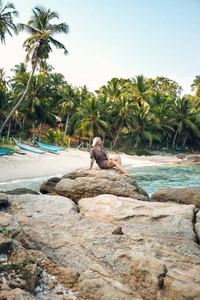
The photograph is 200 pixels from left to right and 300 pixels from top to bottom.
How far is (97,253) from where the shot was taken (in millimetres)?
2564

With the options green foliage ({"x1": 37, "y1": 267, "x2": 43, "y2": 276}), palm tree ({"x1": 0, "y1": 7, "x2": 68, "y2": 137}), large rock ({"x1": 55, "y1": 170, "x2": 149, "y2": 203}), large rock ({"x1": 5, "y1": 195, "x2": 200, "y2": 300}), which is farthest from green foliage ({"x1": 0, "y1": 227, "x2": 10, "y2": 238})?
palm tree ({"x1": 0, "y1": 7, "x2": 68, "y2": 137})

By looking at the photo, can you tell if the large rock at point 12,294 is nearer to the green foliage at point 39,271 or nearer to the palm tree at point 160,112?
the green foliage at point 39,271

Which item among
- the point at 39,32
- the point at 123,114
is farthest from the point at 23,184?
the point at 123,114

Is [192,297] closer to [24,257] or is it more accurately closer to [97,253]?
[97,253]

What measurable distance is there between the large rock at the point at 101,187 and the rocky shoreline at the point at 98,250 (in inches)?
28.2

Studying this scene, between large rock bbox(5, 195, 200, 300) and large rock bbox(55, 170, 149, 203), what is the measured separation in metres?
0.70

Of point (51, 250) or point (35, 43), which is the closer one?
point (51, 250)

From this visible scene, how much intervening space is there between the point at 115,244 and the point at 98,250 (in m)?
0.24

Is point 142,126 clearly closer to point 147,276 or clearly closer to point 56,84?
→ point 56,84

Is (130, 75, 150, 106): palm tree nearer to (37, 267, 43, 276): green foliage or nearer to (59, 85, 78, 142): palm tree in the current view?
(59, 85, 78, 142): palm tree

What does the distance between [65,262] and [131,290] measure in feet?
2.71

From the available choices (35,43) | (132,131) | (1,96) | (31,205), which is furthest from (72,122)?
(31,205)

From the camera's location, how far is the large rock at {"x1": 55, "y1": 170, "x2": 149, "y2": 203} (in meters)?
5.15

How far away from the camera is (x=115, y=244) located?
107 inches
